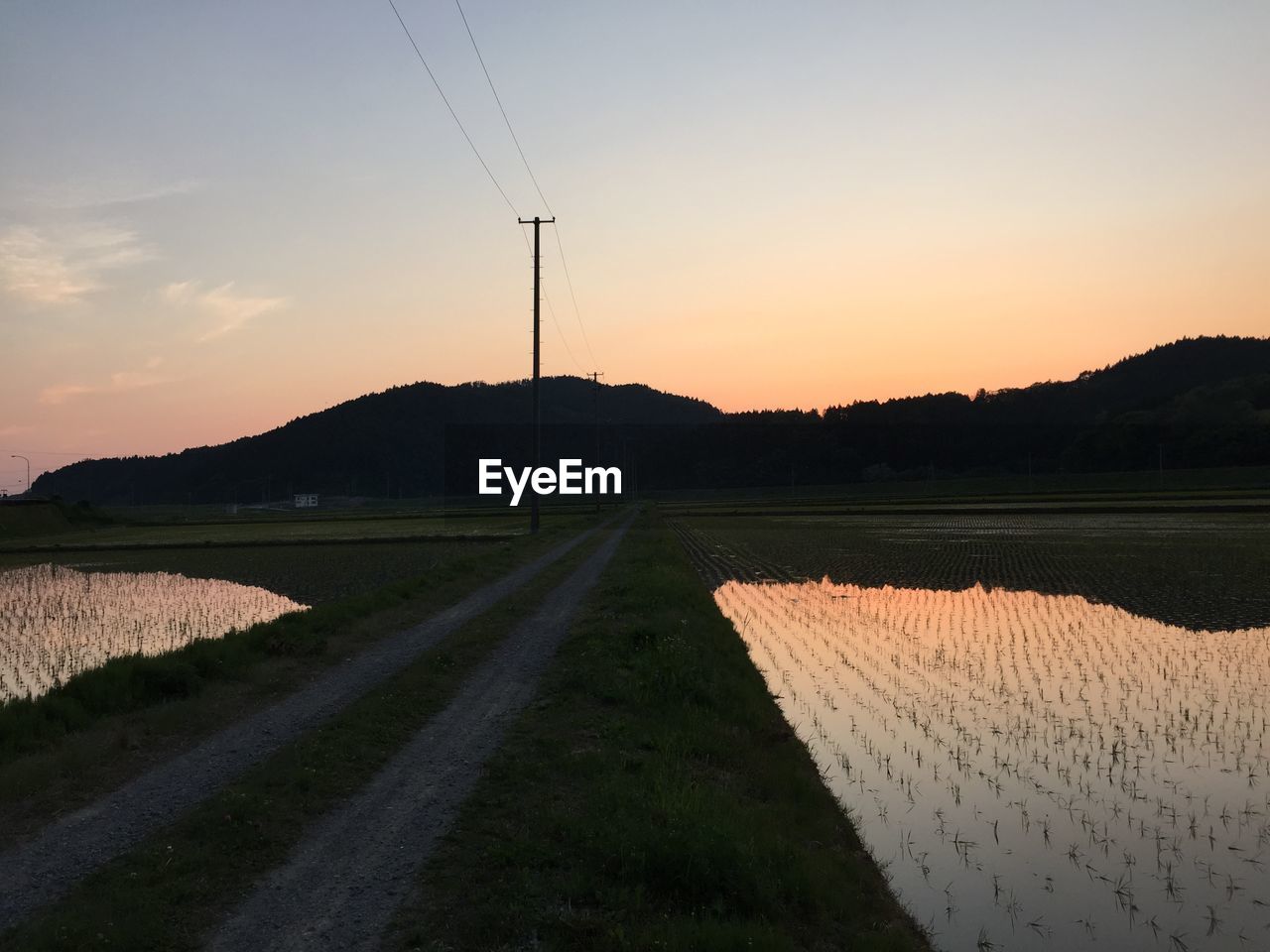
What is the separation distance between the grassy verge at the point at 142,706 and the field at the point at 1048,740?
8.71 m

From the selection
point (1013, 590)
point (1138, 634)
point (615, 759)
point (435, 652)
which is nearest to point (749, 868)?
point (615, 759)

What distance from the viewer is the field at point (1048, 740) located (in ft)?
25.8

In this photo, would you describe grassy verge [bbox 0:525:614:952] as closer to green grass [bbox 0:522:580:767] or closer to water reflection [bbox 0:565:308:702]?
green grass [bbox 0:522:580:767]

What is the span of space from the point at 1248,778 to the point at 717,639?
982 cm

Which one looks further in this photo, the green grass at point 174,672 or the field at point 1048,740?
the green grass at point 174,672

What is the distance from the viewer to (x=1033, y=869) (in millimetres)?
8445

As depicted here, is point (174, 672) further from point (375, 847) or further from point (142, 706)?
point (375, 847)

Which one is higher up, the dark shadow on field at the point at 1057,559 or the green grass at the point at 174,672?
the green grass at the point at 174,672

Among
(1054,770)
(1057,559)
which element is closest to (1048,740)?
(1054,770)

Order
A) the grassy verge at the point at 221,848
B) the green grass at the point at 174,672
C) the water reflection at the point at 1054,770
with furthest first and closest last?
the green grass at the point at 174,672, the water reflection at the point at 1054,770, the grassy verge at the point at 221,848

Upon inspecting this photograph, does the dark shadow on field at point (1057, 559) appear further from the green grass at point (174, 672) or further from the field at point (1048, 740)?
the green grass at point (174, 672)

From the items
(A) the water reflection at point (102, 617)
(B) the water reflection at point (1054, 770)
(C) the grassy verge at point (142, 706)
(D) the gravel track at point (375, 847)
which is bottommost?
(B) the water reflection at point (1054, 770)

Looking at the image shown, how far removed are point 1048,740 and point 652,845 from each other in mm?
7775

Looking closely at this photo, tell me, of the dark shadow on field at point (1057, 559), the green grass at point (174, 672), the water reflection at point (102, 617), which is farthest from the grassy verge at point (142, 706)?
the dark shadow on field at point (1057, 559)
